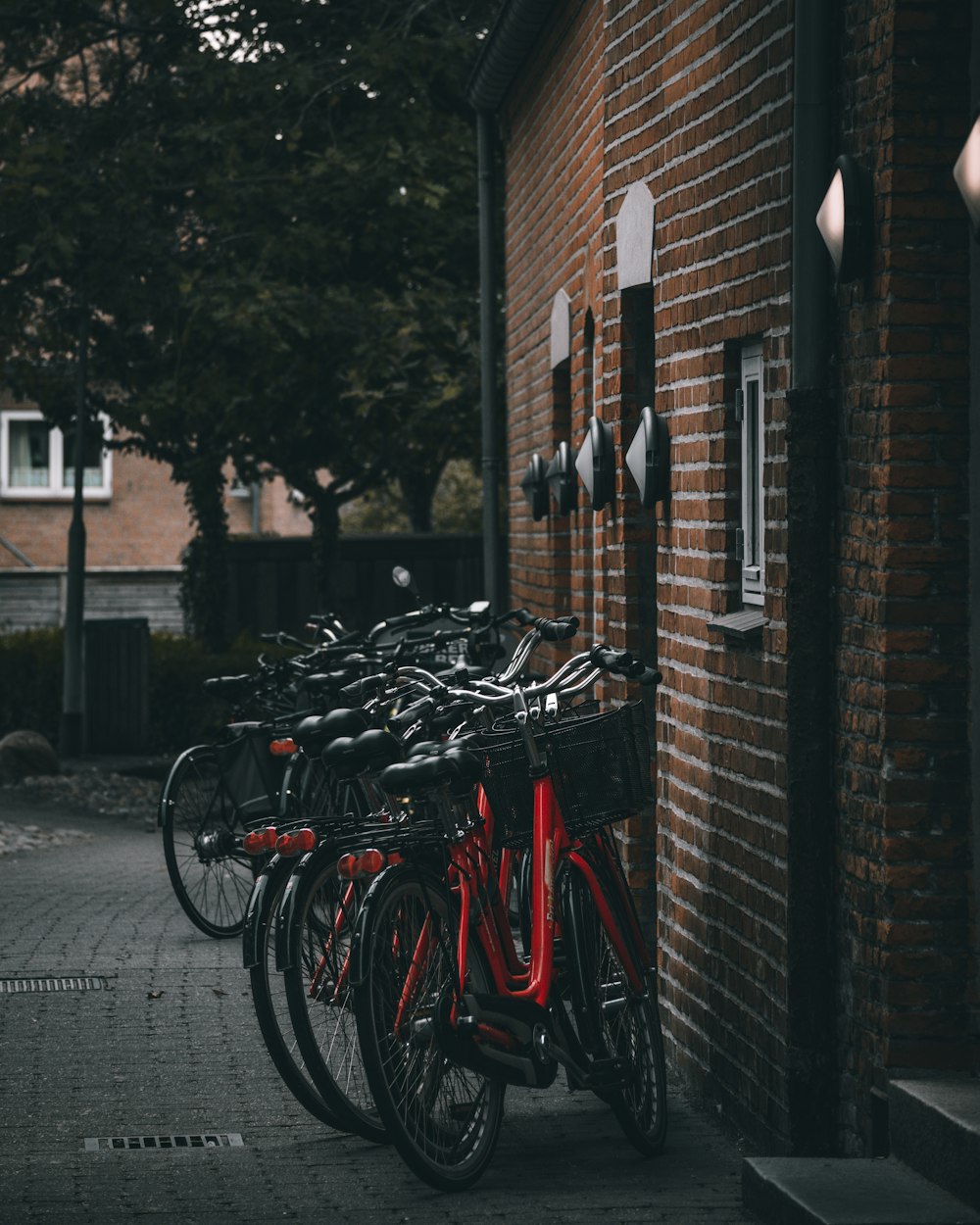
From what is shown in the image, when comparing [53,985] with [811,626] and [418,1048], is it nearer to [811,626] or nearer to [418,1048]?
[418,1048]

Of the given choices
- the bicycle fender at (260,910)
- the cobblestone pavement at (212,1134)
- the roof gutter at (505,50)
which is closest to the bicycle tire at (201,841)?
the cobblestone pavement at (212,1134)

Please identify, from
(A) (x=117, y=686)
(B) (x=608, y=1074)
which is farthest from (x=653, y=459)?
(A) (x=117, y=686)

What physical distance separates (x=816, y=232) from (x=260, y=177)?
42.0 ft

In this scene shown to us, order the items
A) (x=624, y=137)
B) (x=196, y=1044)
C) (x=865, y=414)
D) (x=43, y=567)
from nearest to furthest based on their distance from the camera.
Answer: (x=865, y=414)
(x=196, y=1044)
(x=624, y=137)
(x=43, y=567)

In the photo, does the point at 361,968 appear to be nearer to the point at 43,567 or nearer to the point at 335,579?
the point at 335,579

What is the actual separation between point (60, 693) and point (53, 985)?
1127 centimetres

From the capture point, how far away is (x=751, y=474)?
244 inches

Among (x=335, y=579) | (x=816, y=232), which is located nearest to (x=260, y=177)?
(x=335, y=579)

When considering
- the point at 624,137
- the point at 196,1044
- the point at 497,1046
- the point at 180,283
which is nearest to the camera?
the point at 497,1046

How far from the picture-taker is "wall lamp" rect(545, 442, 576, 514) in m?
10.2

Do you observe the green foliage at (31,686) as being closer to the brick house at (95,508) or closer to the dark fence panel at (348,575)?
the dark fence panel at (348,575)

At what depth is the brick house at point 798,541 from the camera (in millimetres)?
4770

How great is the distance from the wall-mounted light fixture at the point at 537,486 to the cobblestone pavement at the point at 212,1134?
12.5ft

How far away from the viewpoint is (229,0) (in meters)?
17.7
